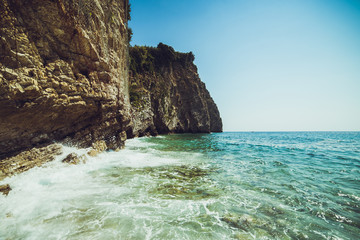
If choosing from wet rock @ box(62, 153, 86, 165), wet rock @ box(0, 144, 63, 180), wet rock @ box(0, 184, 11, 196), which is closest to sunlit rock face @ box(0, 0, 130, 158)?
wet rock @ box(0, 144, 63, 180)

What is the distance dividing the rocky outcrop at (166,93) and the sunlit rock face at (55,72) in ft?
61.6

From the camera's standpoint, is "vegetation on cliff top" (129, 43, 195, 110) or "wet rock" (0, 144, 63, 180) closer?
"wet rock" (0, 144, 63, 180)

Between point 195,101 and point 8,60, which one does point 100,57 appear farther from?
point 195,101

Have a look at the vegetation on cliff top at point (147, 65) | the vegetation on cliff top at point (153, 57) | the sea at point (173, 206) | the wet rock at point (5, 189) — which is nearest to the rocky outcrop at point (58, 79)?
the wet rock at point (5, 189)

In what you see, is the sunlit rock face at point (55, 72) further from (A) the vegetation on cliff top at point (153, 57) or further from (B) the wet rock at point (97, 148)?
(A) the vegetation on cliff top at point (153, 57)

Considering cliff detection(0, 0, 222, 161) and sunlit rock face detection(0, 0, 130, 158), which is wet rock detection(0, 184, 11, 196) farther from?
sunlit rock face detection(0, 0, 130, 158)

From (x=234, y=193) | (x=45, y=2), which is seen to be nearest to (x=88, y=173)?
(x=234, y=193)

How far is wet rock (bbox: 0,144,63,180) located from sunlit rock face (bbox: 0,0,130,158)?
1.26 ft

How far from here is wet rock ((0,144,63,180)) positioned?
6.56 metres

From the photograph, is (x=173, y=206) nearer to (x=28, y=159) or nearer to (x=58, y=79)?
(x=28, y=159)

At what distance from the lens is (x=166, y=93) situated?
50.2 metres

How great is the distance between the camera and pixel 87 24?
9.62 m

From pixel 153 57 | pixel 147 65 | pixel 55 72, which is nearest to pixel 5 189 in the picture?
pixel 55 72

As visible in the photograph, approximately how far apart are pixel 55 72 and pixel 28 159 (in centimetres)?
439
